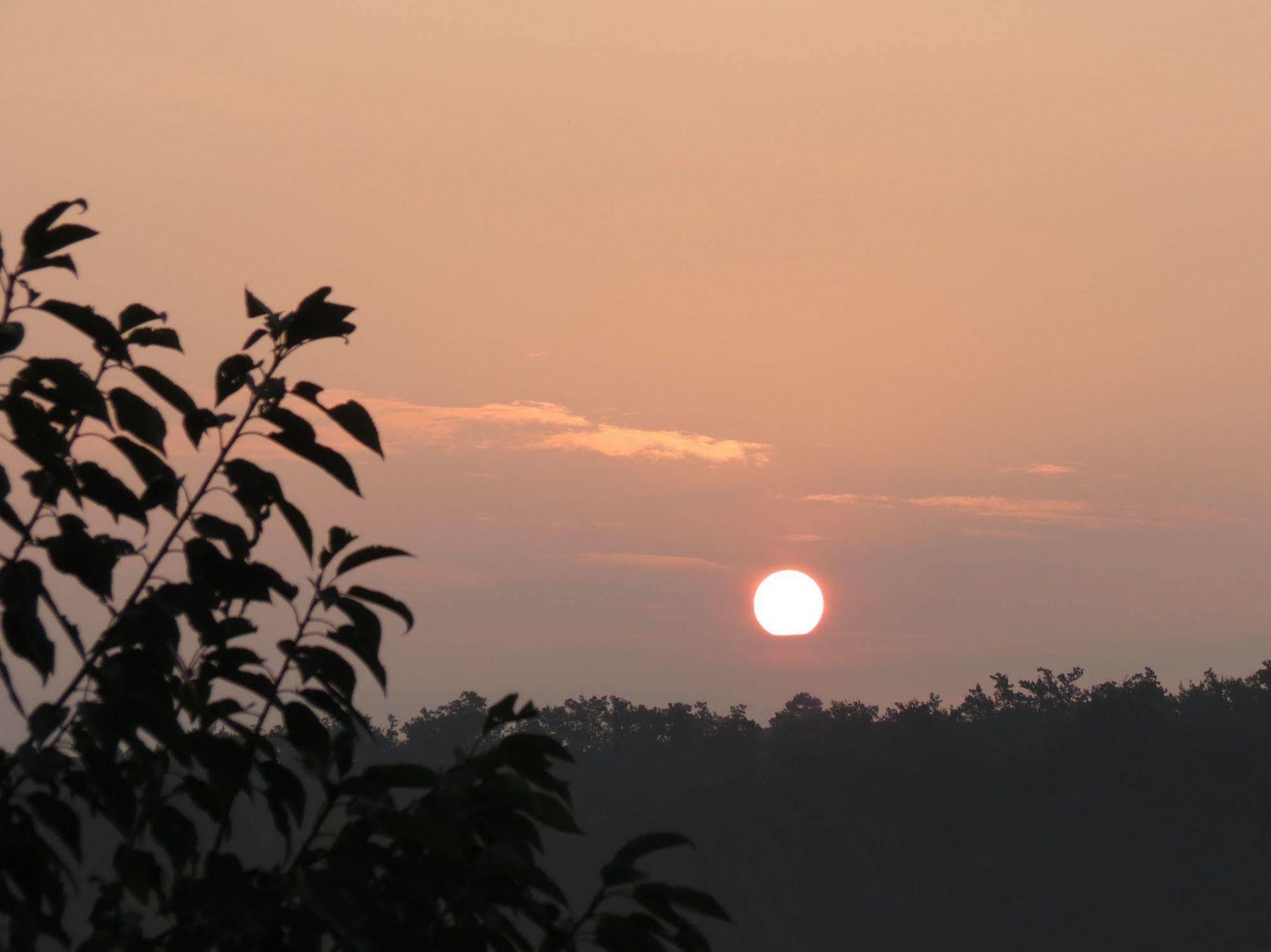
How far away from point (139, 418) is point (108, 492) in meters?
0.21

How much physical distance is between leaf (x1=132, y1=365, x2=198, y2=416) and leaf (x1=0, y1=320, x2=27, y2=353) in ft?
1.14

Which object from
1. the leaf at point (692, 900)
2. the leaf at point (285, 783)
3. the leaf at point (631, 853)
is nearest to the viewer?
the leaf at point (631, 853)

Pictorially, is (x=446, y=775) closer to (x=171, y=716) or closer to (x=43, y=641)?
(x=171, y=716)

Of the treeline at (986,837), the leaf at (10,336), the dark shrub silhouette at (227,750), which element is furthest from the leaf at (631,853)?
the treeline at (986,837)

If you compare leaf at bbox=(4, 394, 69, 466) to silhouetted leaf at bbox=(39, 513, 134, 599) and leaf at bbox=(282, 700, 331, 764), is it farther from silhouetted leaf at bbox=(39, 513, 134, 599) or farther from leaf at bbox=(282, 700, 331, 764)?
leaf at bbox=(282, 700, 331, 764)

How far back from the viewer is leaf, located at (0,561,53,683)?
3492mm

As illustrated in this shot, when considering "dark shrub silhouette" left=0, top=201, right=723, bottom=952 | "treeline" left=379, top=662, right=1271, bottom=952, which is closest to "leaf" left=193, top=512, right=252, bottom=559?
"dark shrub silhouette" left=0, top=201, right=723, bottom=952

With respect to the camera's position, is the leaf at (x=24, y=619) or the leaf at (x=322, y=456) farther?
the leaf at (x=322, y=456)

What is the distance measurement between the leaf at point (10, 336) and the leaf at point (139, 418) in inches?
12.2

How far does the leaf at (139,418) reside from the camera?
384 centimetres

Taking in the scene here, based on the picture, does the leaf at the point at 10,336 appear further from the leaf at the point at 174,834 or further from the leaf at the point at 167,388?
the leaf at the point at 174,834

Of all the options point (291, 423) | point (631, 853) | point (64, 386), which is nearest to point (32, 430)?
point (64, 386)

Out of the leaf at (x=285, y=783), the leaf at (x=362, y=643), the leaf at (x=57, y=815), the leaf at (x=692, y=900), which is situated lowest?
the leaf at (x=57, y=815)

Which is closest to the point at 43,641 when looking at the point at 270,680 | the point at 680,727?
the point at 270,680
